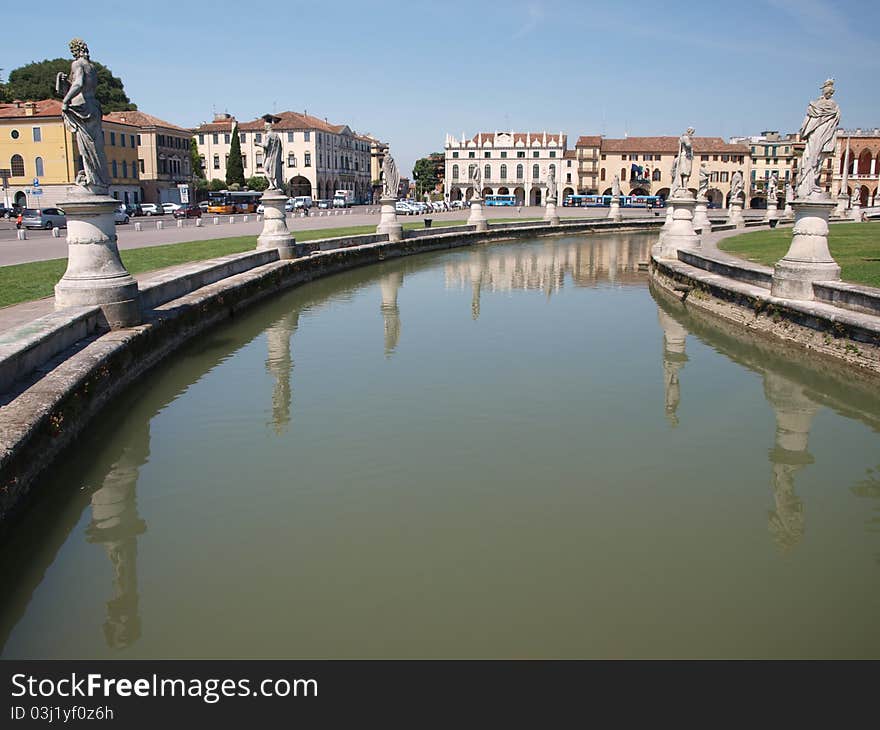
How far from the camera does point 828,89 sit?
512 inches

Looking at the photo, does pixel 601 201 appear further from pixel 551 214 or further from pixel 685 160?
pixel 685 160

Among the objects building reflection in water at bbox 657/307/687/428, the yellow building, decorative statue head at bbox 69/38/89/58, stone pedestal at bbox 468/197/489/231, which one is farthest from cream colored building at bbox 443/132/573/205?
decorative statue head at bbox 69/38/89/58

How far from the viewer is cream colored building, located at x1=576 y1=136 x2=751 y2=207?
10294cm

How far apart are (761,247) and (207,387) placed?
20403 mm

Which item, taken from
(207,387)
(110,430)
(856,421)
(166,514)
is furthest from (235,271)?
Answer: (856,421)

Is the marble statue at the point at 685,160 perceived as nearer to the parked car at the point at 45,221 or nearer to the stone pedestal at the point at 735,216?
the stone pedestal at the point at 735,216

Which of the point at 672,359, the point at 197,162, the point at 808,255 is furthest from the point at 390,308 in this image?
the point at 197,162

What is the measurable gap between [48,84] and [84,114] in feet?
291

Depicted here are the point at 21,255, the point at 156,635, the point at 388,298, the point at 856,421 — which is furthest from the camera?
the point at 21,255

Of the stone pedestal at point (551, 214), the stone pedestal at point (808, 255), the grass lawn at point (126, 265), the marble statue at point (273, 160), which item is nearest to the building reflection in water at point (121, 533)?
the grass lawn at point (126, 265)

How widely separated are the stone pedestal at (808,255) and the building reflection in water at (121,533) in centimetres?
1050

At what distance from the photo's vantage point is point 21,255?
906 inches
